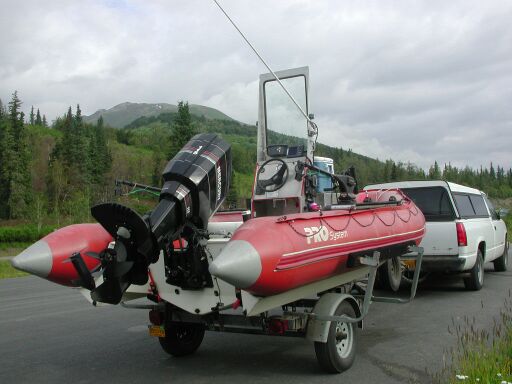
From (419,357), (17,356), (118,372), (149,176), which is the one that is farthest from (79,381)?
(149,176)

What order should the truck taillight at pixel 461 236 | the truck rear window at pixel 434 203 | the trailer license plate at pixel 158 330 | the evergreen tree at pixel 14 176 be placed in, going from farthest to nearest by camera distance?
the evergreen tree at pixel 14 176 < the truck rear window at pixel 434 203 < the truck taillight at pixel 461 236 < the trailer license plate at pixel 158 330

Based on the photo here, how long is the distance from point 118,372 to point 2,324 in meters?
3.73

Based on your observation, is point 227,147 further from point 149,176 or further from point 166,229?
point 149,176

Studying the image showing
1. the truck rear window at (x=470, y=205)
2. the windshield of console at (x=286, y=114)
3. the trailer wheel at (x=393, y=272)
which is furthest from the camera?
the truck rear window at (x=470, y=205)

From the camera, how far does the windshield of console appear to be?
8531 millimetres

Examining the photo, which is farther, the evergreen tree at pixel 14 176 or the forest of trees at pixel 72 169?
A: the evergreen tree at pixel 14 176

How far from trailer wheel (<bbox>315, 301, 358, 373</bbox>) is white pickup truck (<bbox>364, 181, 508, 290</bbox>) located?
2797 mm

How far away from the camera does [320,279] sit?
5500 millimetres

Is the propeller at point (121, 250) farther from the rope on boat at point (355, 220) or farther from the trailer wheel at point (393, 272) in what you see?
the trailer wheel at point (393, 272)

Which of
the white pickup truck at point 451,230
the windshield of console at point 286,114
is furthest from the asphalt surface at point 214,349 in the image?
the windshield of console at point 286,114

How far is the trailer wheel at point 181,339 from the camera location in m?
6.24

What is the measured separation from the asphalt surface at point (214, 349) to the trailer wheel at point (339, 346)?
12 cm

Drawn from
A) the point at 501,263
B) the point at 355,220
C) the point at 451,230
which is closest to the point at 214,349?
the point at 355,220

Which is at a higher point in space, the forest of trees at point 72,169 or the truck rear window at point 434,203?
the forest of trees at point 72,169
